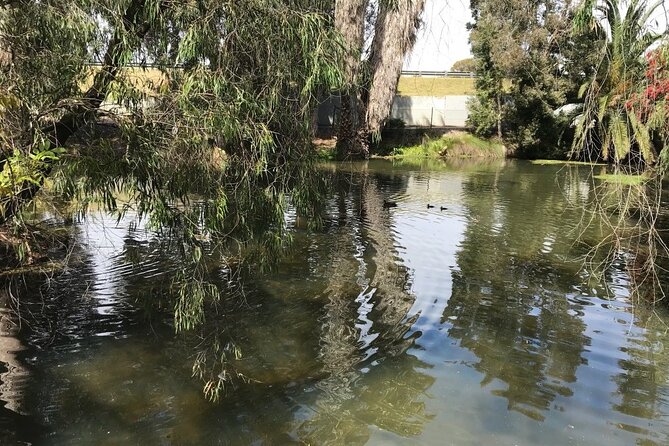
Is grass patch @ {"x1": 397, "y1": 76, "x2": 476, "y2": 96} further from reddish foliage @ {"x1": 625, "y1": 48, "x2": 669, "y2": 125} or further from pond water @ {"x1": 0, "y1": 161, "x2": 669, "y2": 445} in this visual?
reddish foliage @ {"x1": 625, "y1": 48, "x2": 669, "y2": 125}

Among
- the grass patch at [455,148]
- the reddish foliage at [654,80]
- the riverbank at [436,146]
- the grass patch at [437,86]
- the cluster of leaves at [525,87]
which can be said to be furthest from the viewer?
the grass patch at [437,86]

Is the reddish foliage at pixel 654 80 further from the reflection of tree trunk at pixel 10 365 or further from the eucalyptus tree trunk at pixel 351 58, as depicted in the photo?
the reflection of tree trunk at pixel 10 365

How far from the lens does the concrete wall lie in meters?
33.0

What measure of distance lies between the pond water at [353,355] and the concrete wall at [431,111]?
24468mm

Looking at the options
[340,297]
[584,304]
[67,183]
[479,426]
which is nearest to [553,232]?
[584,304]

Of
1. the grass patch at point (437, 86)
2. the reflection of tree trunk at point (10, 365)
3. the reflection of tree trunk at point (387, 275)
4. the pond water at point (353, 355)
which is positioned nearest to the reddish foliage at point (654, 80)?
the pond water at point (353, 355)

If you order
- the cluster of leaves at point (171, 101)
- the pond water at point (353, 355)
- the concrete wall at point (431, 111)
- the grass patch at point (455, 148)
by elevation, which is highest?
the concrete wall at point (431, 111)

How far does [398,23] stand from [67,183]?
16.9 metres

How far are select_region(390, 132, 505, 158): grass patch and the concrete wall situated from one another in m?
2.87

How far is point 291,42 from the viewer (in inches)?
157

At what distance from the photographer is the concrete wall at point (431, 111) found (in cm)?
3300

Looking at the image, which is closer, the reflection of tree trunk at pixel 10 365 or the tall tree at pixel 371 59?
the reflection of tree trunk at pixel 10 365

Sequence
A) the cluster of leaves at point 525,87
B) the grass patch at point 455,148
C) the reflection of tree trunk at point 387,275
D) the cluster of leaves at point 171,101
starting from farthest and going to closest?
the grass patch at point 455,148 < the cluster of leaves at point 525,87 < the reflection of tree trunk at point 387,275 < the cluster of leaves at point 171,101

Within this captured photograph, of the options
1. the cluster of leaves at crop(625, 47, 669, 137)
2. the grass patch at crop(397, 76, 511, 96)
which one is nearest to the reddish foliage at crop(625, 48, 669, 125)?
the cluster of leaves at crop(625, 47, 669, 137)
